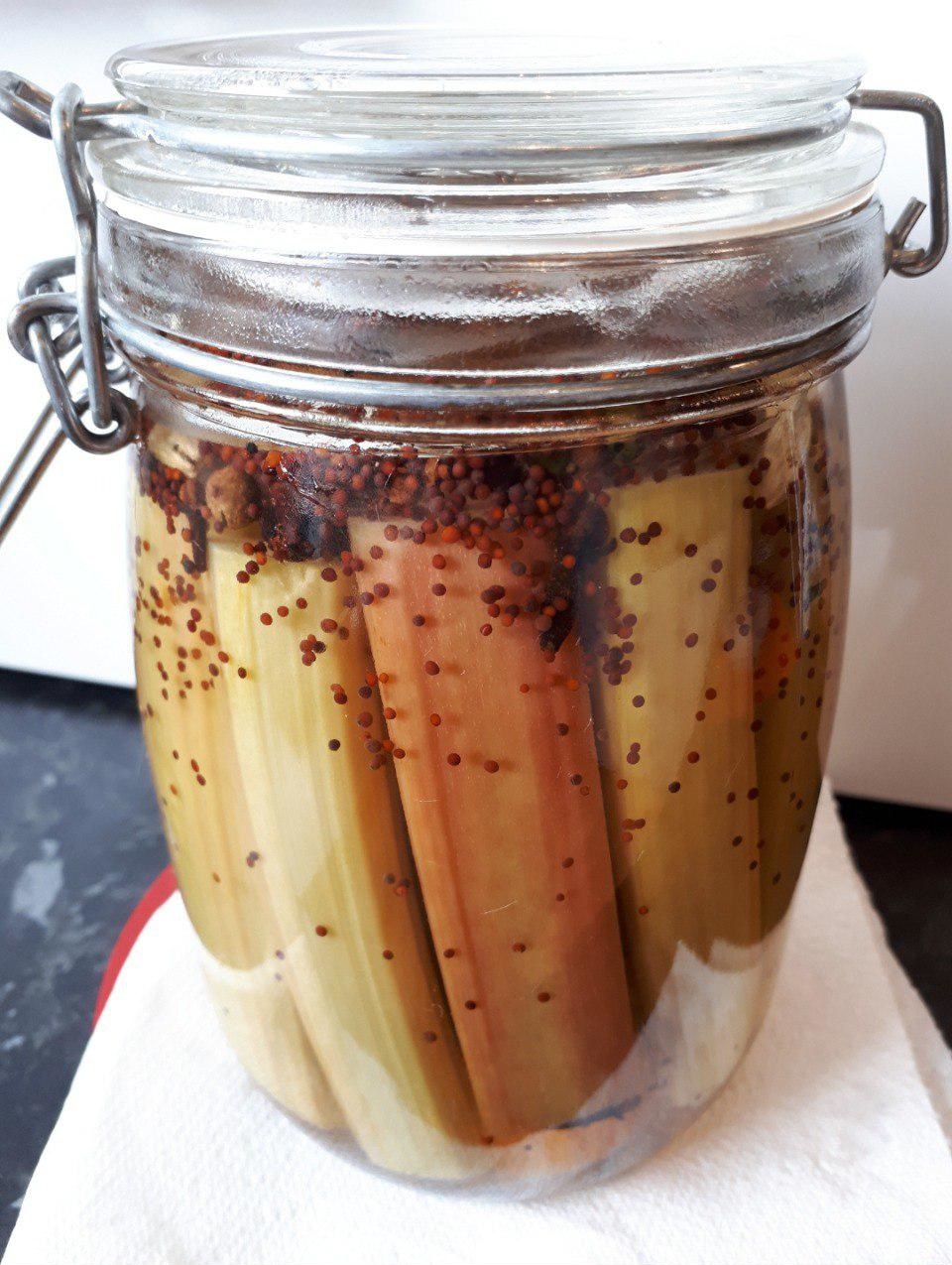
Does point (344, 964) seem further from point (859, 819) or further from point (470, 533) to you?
point (859, 819)

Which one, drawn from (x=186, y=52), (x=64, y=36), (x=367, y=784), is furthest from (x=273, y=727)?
(x=64, y=36)

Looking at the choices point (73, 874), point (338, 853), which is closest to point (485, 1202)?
point (338, 853)

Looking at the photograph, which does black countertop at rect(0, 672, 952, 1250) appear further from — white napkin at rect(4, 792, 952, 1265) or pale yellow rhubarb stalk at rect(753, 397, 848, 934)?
pale yellow rhubarb stalk at rect(753, 397, 848, 934)

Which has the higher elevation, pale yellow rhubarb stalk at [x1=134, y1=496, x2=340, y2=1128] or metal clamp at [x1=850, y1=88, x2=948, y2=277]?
metal clamp at [x1=850, y1=88, x2=948, y2=277]

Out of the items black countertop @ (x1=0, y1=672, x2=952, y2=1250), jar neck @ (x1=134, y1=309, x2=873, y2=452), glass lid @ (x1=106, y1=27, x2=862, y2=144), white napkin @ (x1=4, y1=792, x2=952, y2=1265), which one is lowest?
black countertop @ (x1=0, y1=672, x2=952, y2=1250)

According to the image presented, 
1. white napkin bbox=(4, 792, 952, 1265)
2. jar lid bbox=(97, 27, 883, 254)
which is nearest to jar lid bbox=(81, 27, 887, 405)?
jar lid bbox=(97, 27, 883, 254)

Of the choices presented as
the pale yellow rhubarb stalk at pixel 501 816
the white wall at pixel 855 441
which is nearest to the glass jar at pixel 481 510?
the pale yellow rhubarb stalk at pixel 501 816

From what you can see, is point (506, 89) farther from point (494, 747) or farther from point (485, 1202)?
point (485, 1202)
